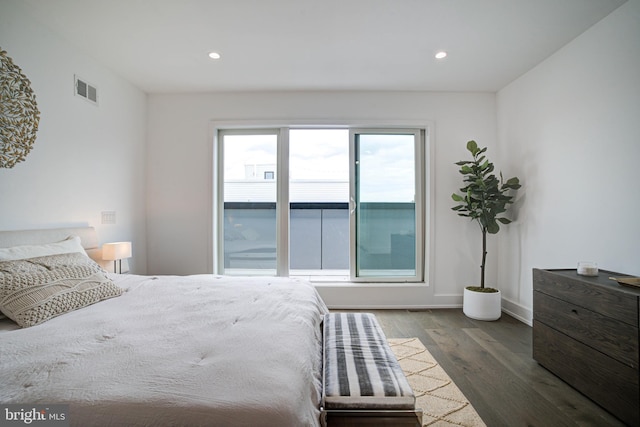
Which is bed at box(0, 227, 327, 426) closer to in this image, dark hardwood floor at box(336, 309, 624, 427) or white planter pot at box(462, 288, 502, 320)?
dark hardwood floor at box(336, 309, 624, 427)

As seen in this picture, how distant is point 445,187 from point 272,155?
7.35 feet

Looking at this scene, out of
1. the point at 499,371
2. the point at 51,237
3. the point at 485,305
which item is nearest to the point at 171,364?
the point at 51,237

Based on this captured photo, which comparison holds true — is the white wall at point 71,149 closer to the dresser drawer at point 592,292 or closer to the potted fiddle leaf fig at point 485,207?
the potted fiddle leaf fig at point 485,207

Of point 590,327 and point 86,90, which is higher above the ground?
point 86,90

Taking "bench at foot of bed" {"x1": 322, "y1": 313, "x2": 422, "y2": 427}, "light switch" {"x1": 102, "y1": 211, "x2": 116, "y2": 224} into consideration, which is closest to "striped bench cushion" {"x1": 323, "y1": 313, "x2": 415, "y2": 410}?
"bench at foot of bed" {"x1": 322, "y1": 313, "x2": 422, "y2": 427}

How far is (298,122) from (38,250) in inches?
104

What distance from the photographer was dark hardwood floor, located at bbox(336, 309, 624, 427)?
1589 millimetres

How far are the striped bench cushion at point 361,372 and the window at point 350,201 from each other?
1839 millimetres

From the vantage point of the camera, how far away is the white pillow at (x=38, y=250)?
1652 millimetres

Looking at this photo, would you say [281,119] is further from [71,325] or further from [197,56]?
[71,325]

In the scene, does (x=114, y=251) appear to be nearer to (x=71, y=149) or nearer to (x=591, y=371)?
(x=71, y=149)

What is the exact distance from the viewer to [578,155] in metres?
2.37

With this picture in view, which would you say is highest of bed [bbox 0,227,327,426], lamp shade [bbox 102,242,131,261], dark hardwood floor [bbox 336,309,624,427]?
lamp shade [bbox 102,242,131,261]

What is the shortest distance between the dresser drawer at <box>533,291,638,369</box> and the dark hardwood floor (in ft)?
1.20
